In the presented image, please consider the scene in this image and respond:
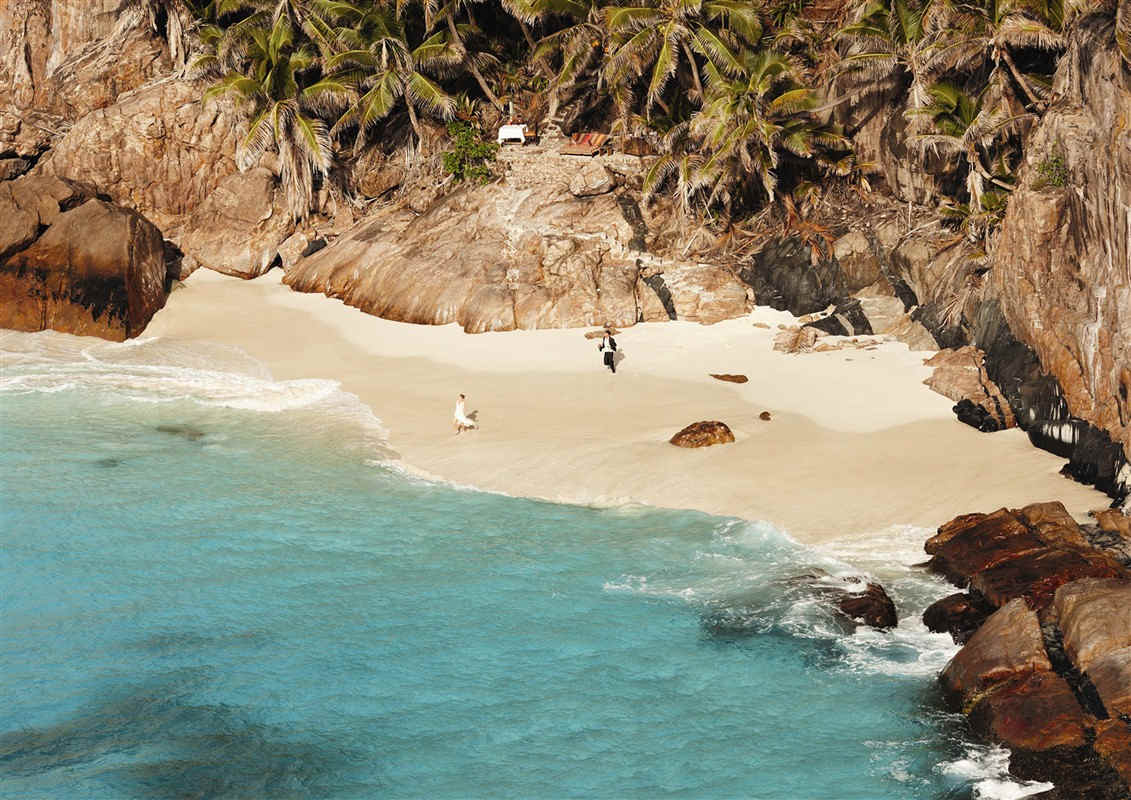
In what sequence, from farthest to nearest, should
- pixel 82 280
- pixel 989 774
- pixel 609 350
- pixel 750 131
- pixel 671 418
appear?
pixel 82 280, pixel 750 131, pixel 609 350, pixel 671 418, pixel 989 774

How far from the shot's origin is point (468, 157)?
44.4 metres

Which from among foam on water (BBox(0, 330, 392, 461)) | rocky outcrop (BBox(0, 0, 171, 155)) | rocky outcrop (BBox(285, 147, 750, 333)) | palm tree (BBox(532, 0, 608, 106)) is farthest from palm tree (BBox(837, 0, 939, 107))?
rocky outcrop (BBox(0, 0, 171, 155))

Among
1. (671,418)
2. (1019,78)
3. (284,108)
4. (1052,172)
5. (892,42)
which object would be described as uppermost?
(892,42)

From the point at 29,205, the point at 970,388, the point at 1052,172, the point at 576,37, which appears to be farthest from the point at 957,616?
the point at 29,205

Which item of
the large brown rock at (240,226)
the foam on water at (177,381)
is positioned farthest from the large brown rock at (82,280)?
the large brown rock at (240,226)

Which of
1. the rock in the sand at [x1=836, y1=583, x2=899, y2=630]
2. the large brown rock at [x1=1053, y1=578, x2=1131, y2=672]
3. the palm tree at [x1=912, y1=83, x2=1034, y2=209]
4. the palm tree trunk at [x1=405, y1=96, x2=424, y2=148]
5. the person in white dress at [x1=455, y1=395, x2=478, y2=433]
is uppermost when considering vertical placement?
the palm tree trunk at [x1=405, y1=96, x2=424, y2=148]

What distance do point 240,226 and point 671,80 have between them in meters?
19.3

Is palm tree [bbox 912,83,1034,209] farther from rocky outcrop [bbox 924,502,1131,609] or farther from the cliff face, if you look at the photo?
rocky outcrop [bbox 924,502,1131,609]

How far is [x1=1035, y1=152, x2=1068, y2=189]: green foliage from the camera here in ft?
86.1

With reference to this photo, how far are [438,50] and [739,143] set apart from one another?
1505cm

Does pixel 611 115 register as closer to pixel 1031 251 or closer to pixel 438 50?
pixel 438 50

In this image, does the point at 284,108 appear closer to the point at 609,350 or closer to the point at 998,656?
the point at 609,350

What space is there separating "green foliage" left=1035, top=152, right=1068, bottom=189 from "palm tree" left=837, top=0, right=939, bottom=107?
9.37m

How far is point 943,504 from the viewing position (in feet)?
75.6
